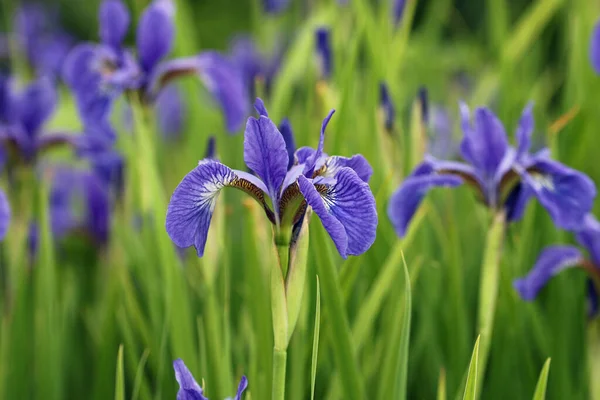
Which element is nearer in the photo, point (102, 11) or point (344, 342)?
point (344, 342)

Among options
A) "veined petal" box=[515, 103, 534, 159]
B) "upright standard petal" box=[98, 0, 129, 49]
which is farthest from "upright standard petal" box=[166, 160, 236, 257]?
"upright standard petal" box=[98, 0, 129, 49]

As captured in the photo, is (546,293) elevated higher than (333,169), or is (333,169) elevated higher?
(333,169)

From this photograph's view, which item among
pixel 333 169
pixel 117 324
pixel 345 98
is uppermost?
pixel 345 98

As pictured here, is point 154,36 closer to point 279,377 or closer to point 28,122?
point 28,122

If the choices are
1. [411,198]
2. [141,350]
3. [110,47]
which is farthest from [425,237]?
[110,47]

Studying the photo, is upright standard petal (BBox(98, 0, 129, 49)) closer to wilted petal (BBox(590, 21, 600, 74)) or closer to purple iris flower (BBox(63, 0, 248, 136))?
purple iris flower (BBox(63, 0, 248, 136))

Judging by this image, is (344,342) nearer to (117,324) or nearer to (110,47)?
(117,324)

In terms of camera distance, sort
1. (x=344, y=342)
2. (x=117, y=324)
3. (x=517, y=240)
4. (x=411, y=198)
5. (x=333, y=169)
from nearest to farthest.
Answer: (x=333, y=169), (x=344, y=342), (x=411, y=198), (x=517, y=240), (x=117, y=324)

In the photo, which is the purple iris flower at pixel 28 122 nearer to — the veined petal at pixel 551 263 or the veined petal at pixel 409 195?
the veined petal at pixel 409 195
